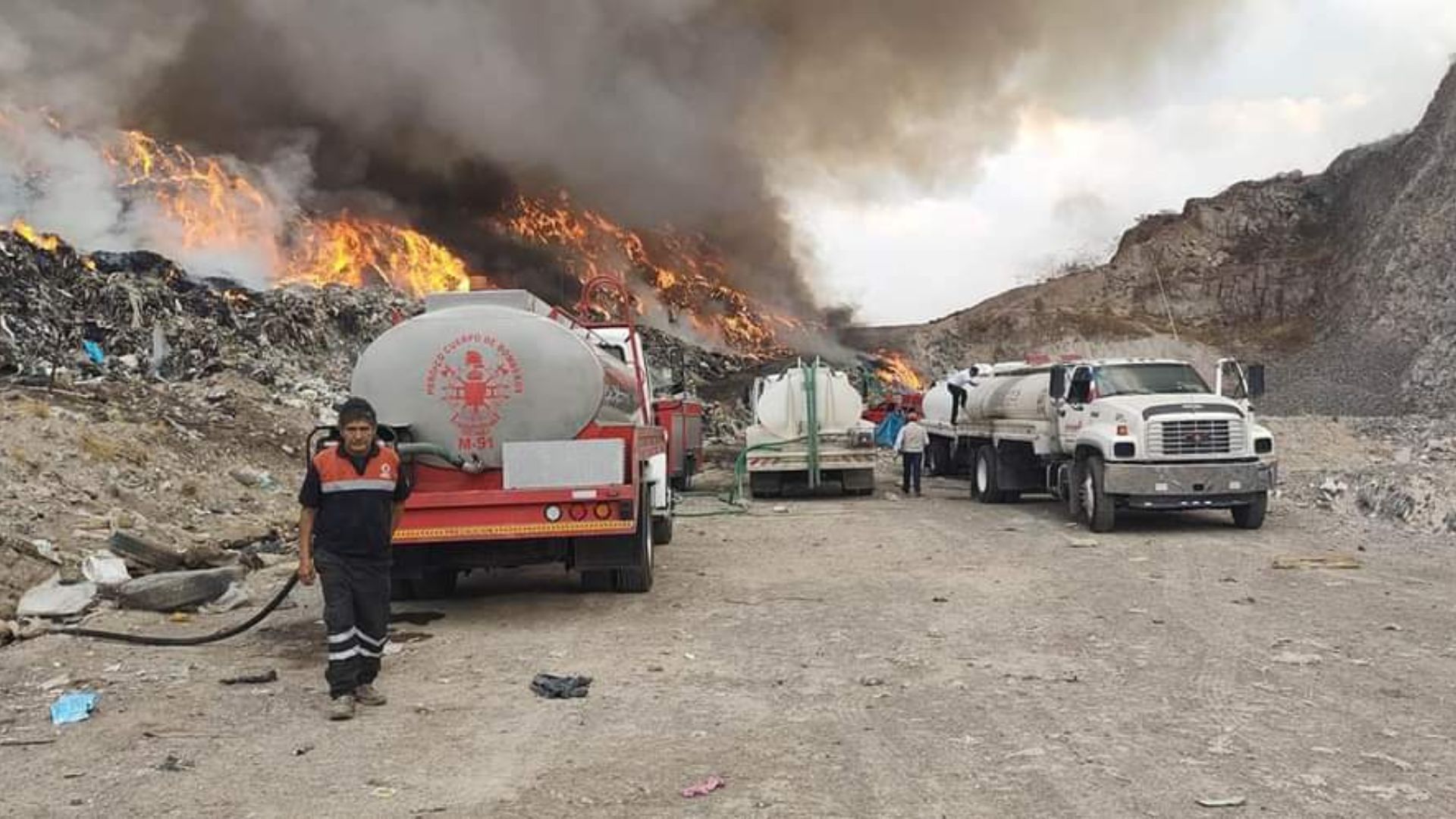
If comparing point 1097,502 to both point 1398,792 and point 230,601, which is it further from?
point 230,601

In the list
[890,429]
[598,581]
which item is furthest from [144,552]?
[890,429]

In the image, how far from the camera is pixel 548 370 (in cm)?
810

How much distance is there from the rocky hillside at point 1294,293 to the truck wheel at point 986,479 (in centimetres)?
1829

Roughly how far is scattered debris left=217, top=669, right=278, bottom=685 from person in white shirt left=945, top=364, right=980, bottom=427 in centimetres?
1528

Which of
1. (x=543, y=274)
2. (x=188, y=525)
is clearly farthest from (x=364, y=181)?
(x=188, y=525)

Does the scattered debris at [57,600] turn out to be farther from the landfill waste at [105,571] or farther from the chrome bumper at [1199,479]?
the chrome bumper at [1199,479]

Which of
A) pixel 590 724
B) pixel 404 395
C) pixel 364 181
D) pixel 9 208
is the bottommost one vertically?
pixel 590 724

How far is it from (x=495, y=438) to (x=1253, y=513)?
924cm

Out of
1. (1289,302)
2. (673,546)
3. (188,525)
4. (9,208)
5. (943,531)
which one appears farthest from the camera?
(1289,302)

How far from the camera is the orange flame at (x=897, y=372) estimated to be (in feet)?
125

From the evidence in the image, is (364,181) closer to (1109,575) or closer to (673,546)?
(673,546)

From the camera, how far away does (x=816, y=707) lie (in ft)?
18.5

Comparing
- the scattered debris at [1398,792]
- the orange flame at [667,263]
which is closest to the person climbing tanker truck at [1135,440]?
the scattered debris at [1398,792]

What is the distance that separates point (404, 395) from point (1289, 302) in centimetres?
4815
